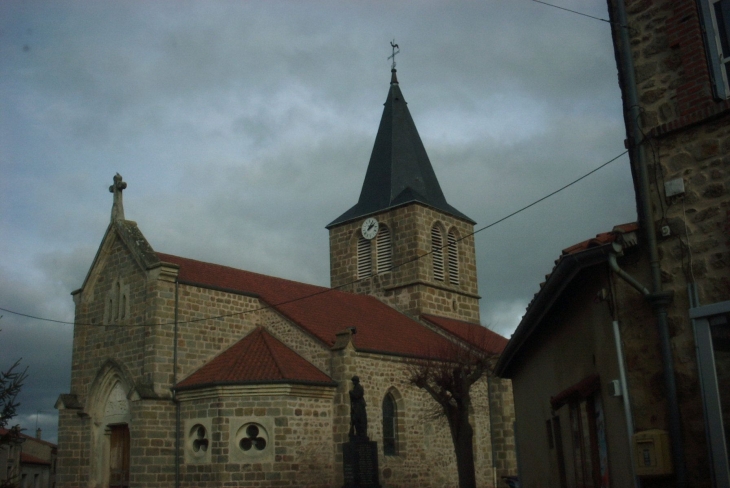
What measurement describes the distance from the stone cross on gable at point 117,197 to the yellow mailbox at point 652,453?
76.4 feet

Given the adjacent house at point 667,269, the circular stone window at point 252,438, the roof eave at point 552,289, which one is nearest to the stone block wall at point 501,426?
the circular stone window at point 252,438

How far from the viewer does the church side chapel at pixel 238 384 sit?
74.6 feet

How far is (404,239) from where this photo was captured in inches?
1409

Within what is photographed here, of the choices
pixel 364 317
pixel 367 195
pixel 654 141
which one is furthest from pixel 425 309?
pixel 654 141

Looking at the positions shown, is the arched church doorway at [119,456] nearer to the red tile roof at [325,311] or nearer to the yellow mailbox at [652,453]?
the red tile roof at [325,311]

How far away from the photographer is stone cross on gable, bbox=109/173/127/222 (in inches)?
1088

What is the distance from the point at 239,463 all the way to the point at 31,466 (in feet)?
146

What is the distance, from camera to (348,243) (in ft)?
124

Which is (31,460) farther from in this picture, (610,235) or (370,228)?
(610,235)

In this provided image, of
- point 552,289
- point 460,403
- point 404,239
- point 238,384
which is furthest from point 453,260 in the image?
point 552,289

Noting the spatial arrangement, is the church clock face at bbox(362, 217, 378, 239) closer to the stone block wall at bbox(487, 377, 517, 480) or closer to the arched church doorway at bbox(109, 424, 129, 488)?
the stone block wall at bbox(487, 377, 517, 480)

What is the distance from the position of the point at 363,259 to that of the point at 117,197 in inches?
518

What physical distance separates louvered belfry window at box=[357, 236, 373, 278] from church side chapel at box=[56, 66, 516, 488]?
11.9 feet

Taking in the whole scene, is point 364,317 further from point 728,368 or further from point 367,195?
point 728,368
